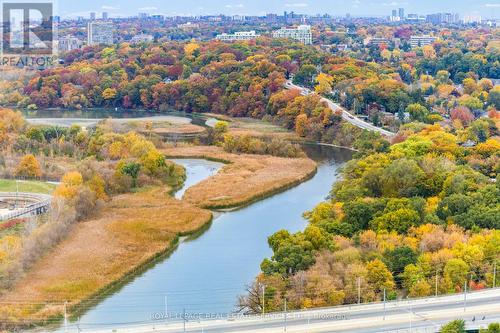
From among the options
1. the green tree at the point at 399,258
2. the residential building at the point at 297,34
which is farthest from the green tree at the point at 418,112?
the residential building at the point at 297,34

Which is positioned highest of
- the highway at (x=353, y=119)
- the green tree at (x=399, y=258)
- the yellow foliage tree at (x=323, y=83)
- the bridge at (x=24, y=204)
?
the yellow foliage tree at (x=323, y=83)

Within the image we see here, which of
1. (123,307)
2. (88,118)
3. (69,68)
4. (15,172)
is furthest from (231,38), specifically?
(123,307)

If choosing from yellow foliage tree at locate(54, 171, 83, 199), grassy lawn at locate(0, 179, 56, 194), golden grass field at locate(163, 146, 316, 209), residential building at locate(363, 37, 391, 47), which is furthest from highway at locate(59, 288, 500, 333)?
residential building at locate(363, 37, 391, 47)

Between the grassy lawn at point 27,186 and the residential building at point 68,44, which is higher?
the residential building at point 68,44

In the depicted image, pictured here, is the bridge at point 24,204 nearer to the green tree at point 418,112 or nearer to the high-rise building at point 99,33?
the green tree at point 418,112

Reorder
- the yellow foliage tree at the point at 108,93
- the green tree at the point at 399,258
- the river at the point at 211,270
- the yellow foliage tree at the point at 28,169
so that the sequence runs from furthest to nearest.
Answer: the yellow foliage tree at the point at 108,93 → the yellow foliage tree at the point at 28,169 → the green tree at the point at 399,258 → the river at the point at 211,270

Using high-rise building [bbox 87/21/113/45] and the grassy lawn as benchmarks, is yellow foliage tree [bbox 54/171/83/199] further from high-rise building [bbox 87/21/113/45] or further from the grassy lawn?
high-rise building [bbox 87/21/113/45]

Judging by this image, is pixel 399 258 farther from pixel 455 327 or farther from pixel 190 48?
pixel 190 48
